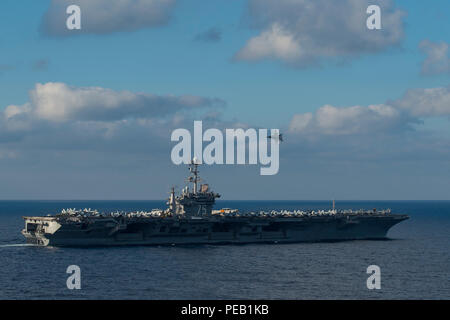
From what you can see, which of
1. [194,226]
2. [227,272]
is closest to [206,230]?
[194,226]

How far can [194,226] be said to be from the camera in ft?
203

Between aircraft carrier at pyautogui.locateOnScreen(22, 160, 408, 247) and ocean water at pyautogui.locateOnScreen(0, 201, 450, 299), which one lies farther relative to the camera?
aircraft carrier at pyautogui.locateOnScreen(22, 160, 408, 247)

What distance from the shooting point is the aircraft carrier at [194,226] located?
57.9 m

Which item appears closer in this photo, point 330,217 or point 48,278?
point 48,278

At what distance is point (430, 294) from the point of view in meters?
39.2

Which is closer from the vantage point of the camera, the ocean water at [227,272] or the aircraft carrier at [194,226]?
the ocean water at [227,272]

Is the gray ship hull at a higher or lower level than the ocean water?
higher

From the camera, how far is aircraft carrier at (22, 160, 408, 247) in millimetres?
57906

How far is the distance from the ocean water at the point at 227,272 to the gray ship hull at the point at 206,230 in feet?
5.15
